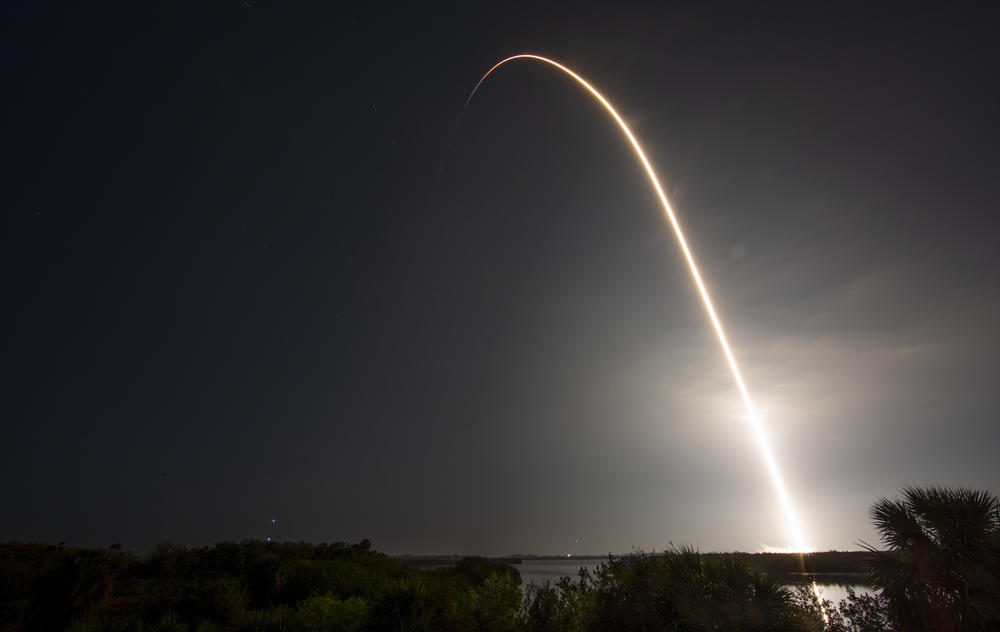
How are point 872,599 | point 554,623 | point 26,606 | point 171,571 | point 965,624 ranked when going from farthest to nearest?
point 171,571, point 26,606, point 872,599, point 554,623, point 965,624

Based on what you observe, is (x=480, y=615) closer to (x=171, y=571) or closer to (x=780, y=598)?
(x=780, y=598)

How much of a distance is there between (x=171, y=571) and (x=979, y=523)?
59981 mm

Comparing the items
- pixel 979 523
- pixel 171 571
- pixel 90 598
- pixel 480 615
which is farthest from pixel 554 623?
pixel 171 571

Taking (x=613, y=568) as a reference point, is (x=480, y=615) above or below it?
below

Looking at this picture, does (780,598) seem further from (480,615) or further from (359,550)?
(359,550)

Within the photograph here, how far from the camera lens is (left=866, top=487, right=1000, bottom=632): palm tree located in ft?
37.7

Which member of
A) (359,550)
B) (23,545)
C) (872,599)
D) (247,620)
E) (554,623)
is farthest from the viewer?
(359,550)

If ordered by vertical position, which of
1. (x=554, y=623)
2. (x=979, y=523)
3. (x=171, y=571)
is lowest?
(x=171, y=571)

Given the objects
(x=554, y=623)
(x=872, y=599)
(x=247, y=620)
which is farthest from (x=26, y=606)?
(x=872, y=599)

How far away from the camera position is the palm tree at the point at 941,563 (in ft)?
37.7

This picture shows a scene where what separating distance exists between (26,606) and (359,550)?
144ft

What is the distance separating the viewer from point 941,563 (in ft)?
40.8

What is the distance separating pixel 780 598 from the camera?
37.2 feet

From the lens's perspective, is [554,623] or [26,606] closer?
[554,623]
